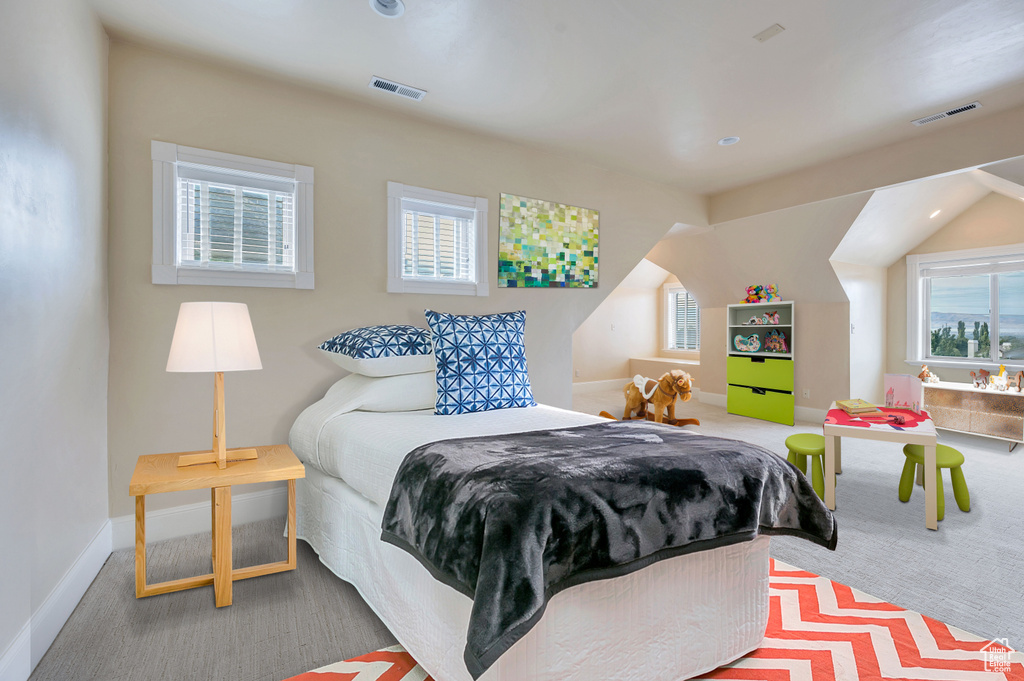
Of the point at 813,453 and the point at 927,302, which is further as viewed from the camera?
the point at 927,302

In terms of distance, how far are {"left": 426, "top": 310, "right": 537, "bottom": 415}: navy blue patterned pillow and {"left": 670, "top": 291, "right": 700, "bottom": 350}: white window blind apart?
6.56 metres

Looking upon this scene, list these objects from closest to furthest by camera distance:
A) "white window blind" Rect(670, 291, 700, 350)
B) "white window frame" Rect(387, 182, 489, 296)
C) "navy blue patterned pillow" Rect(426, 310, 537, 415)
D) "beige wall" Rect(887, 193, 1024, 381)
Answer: "navy blue patterned pillow" Rect(426, 310, 537, 415)
"white window frame" Rect(387, 182, 489, 296)
"beige wall" Rect(887, 193, 1024, 381)
"white window blind" Rect(670, 291, 700, 350)

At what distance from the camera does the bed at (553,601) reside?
1.25 m

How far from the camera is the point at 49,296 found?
1.71m

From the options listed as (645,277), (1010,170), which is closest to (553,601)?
(1010,170)

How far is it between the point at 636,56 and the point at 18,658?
336 centimetres

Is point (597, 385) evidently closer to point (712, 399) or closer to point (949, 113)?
point (712, 399)

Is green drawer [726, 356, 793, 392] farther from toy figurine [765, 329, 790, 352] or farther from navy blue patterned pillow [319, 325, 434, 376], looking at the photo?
navy blue patterned pillow [319, 325, 434, 376]

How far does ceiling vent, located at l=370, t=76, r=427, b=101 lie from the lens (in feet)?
9.32

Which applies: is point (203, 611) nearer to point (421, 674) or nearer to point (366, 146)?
point (421, 674)

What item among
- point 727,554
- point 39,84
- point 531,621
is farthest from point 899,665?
point 39,84

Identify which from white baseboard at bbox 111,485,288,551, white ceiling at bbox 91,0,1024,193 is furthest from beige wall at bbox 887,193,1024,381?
white baseboard at bbox 111,485,288,551

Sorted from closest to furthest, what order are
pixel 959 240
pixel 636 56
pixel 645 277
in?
pixel 636 56, pixel 959 240, pixel 645 277

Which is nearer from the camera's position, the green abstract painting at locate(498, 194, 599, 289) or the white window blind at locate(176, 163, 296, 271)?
the white window blind at locate(176, 163, 296, 271)
